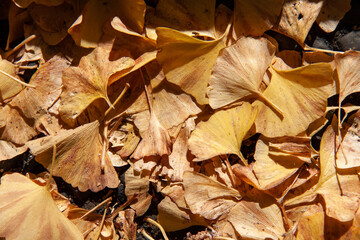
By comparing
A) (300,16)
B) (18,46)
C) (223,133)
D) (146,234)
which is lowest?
(146,234)

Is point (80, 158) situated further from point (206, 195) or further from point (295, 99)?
point (295, 99)

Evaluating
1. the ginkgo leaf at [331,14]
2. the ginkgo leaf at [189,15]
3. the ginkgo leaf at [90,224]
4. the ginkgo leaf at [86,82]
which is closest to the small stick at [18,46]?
the ginkgo leaf at [86,82]

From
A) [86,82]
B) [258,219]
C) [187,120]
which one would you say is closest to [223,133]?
[187,120]

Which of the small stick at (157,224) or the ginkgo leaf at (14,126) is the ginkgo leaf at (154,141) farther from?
the ginkgo leaf at (14,126)

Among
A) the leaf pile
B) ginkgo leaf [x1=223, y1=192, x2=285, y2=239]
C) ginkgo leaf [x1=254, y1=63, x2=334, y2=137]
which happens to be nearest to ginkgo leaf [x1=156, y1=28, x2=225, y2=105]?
the leaf pile

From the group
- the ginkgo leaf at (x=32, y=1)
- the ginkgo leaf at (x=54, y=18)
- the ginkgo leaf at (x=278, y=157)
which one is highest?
the ginkgo leaf at (x=32, y=1)

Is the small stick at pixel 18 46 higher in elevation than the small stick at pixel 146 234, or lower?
higher
